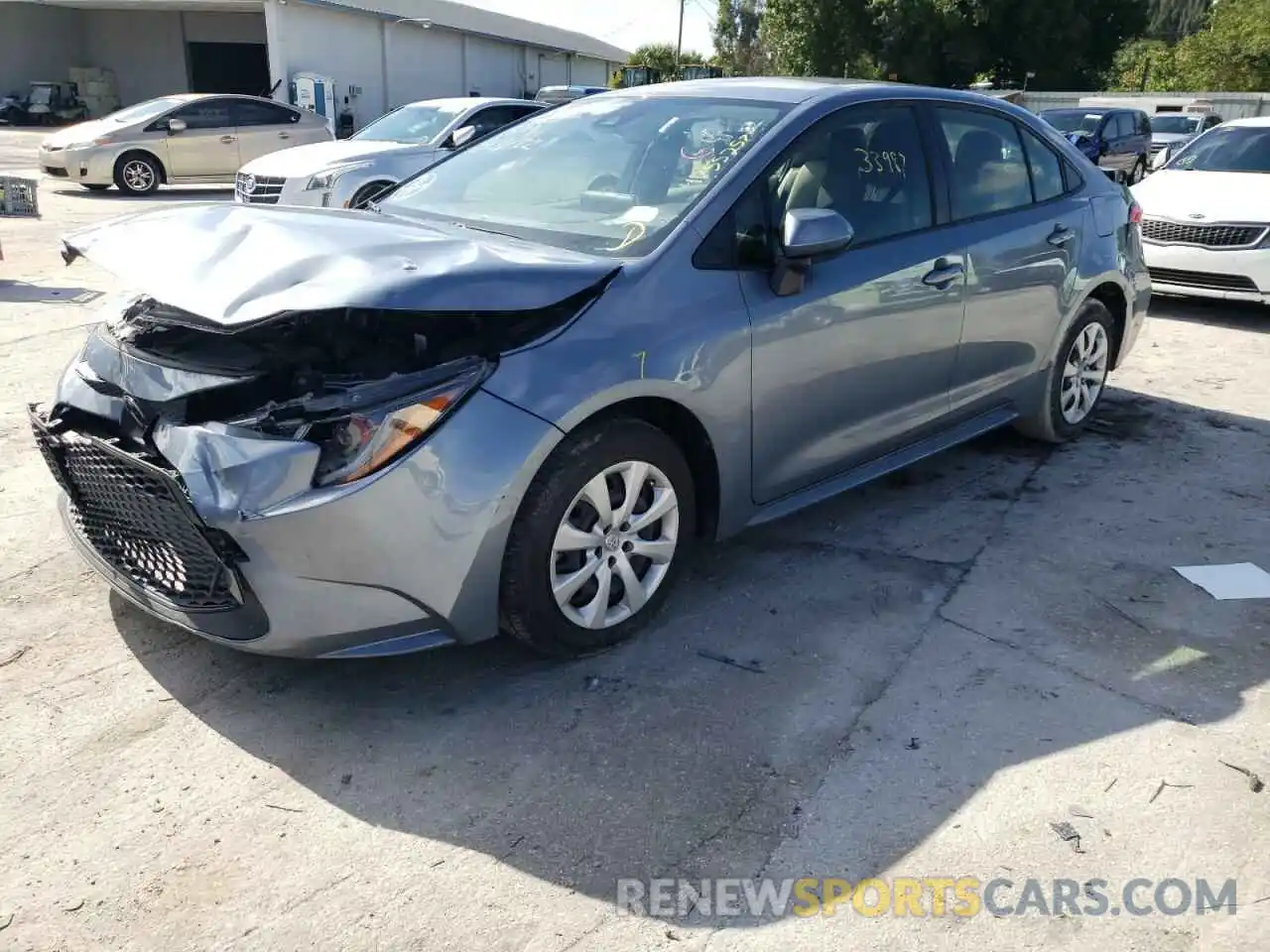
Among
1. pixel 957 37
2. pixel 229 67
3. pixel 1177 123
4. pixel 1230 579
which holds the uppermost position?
pixel 957 37

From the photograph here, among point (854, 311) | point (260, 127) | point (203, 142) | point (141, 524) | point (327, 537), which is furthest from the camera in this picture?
point (260, 127)

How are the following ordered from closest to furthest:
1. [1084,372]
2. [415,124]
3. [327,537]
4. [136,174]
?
[327,537]
[1084,372]
[415,124]
[136,174]

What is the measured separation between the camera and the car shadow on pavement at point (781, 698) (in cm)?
261

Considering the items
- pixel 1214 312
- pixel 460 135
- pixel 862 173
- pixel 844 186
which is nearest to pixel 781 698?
pixel 844 186

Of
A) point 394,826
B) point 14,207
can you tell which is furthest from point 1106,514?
point 14,207

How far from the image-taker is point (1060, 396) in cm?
526

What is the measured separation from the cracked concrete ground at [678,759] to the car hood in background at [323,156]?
22.8 ft

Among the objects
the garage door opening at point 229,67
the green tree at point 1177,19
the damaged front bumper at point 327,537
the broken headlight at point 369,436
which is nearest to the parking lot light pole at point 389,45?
the garage door opening at point 229,67

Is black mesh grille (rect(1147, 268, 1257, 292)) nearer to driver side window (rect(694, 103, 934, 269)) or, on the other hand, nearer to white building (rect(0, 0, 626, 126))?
driver side window (rect(694, 103, 934, 269))

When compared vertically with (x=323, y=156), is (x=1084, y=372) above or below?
below

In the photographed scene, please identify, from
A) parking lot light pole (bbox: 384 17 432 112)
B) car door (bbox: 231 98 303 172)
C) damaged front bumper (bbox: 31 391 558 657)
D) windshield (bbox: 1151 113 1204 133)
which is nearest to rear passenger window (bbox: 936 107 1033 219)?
damaged front bumper (bbox: 31 391 558 657)

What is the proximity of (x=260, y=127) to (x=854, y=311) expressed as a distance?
14.9m

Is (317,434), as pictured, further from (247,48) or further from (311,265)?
(247,48)

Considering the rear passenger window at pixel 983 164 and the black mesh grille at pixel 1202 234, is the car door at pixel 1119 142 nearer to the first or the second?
the black mesh grille at pixel 1202 234
